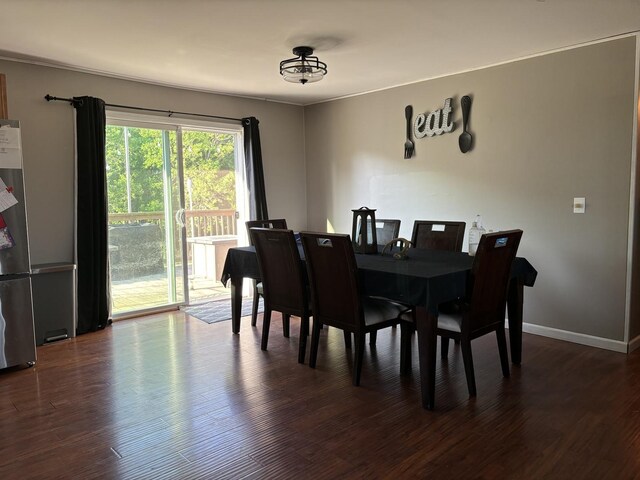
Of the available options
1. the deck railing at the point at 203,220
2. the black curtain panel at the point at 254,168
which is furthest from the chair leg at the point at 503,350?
the deck railing at the point at 203,220

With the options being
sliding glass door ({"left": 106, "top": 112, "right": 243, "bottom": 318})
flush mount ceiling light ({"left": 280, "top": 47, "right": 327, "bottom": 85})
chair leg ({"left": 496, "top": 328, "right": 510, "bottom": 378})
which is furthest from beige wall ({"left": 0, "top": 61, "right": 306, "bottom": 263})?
chair leg ({"left": 496, "top": 328, "right": 510, "bottom": 378})

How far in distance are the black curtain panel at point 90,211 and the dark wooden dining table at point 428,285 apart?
2445 millimetres

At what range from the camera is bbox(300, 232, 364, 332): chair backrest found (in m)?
2.85

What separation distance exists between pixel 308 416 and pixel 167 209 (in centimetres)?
313

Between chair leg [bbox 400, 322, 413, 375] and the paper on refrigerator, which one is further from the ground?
the paper on refrigerator

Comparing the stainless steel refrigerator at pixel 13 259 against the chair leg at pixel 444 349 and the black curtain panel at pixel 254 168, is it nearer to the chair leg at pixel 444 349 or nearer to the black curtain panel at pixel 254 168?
the black curtain panel at pixel 254 168

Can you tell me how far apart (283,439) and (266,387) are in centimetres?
65

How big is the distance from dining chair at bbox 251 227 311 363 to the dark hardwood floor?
1.16 feet

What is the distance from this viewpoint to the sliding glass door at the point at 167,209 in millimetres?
4684

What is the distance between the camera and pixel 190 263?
5.37 m

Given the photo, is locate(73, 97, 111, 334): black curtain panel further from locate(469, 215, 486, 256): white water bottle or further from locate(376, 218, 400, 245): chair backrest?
locate(469, 215, 486, 256): white water bottle

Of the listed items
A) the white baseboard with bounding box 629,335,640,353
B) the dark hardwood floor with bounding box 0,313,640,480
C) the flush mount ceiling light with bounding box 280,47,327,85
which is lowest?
the dark hardwood floor with bounding box 0,313,640,480

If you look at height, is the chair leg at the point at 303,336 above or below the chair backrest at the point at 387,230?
below

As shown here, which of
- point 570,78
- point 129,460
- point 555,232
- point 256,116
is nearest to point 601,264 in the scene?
point 555,232
